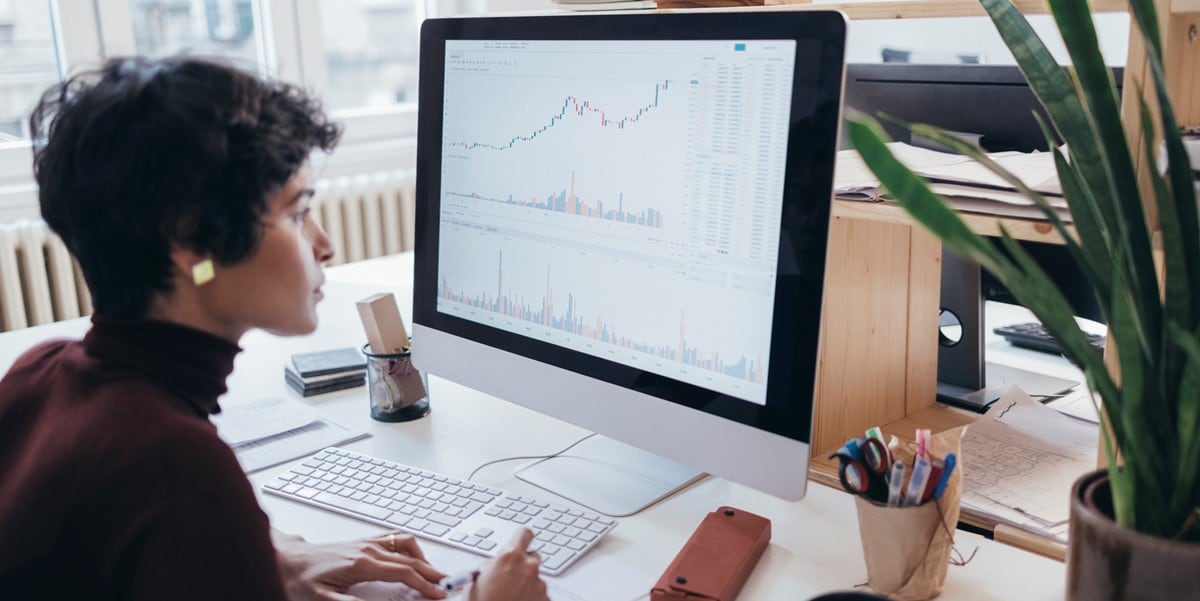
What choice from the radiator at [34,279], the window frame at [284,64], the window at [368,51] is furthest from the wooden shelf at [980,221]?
the window at [368,51]

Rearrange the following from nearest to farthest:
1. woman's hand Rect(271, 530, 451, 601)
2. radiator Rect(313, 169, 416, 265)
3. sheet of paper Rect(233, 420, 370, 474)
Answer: woman's hand Rect(271, 530, 451, 601), sheet of paper Rect(233, 420, 370, 474), radiator Rect(313, 169, 416, 265)

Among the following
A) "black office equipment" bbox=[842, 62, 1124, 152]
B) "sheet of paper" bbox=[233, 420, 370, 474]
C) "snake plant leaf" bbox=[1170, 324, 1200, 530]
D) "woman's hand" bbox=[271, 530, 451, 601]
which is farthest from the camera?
"black office equipment" bbox=[842, 62, 1124, 152]

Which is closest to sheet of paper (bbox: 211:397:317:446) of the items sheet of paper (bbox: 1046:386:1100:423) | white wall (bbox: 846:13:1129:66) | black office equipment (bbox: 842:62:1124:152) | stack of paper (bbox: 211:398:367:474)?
stack of paper (bbox: 211:398:367:474)

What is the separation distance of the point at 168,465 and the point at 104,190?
206 millimetres

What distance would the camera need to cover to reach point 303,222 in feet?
2.87

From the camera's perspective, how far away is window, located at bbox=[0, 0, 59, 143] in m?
2.57

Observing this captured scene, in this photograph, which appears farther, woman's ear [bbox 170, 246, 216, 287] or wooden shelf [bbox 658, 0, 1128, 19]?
wooden shelf [bbox 658, 0, 1128, 19]

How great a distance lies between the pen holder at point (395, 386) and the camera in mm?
1252

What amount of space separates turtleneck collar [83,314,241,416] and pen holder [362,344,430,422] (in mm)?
463

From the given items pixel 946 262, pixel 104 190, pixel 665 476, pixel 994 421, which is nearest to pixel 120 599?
pixel 104 190

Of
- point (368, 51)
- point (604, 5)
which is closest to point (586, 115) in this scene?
point (604, 5)

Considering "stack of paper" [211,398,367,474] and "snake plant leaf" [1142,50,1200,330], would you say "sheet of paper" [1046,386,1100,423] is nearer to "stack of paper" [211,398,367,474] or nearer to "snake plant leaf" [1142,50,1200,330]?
"snake plant leaf" [1142,50,1200,330]

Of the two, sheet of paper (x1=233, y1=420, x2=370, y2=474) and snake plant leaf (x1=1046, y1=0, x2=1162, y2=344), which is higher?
snake plant leaf (x1=1046, y1=0, x2=1162, y2=344)

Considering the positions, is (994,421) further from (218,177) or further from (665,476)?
(218,177)
